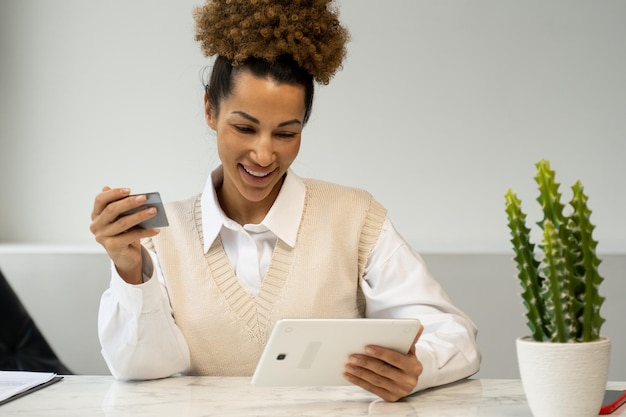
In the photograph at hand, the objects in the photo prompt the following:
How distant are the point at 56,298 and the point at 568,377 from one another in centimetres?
232

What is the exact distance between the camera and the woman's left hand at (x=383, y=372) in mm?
1599

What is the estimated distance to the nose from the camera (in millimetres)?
1981

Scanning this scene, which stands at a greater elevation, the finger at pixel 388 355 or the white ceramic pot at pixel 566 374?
the white ceramic pot at pixel 566 374

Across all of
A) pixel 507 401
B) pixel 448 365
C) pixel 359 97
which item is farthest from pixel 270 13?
pixel 359 97

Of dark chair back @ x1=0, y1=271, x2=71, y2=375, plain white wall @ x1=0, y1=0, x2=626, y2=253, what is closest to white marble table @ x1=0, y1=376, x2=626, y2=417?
dark chair back @ x1=0, y1=271, x2=71, y2=375

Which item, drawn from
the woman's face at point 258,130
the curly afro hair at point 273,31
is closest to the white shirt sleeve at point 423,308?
the woman's face at point 258,130

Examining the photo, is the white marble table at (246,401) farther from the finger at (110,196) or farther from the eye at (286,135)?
the eye at (286,135)

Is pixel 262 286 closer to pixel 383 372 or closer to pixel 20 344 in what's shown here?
pixel 383 372

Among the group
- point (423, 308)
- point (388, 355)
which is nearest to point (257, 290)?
point (423, 308)

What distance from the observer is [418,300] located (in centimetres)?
205

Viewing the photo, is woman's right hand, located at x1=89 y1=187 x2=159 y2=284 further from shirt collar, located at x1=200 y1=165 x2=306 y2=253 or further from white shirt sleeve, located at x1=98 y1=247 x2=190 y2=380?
shirt collar, located at x1=200 y1=165 x2=306 y2=253

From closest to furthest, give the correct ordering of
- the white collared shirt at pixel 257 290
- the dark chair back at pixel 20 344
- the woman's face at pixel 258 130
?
the white collared shirt at pixel 257 290 < the woman's face at pixel 258 130 < the dark chair back at pixel 20 344

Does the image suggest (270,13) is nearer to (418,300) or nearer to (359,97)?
(418,300)

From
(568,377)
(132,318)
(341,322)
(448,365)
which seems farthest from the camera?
(132,318)
